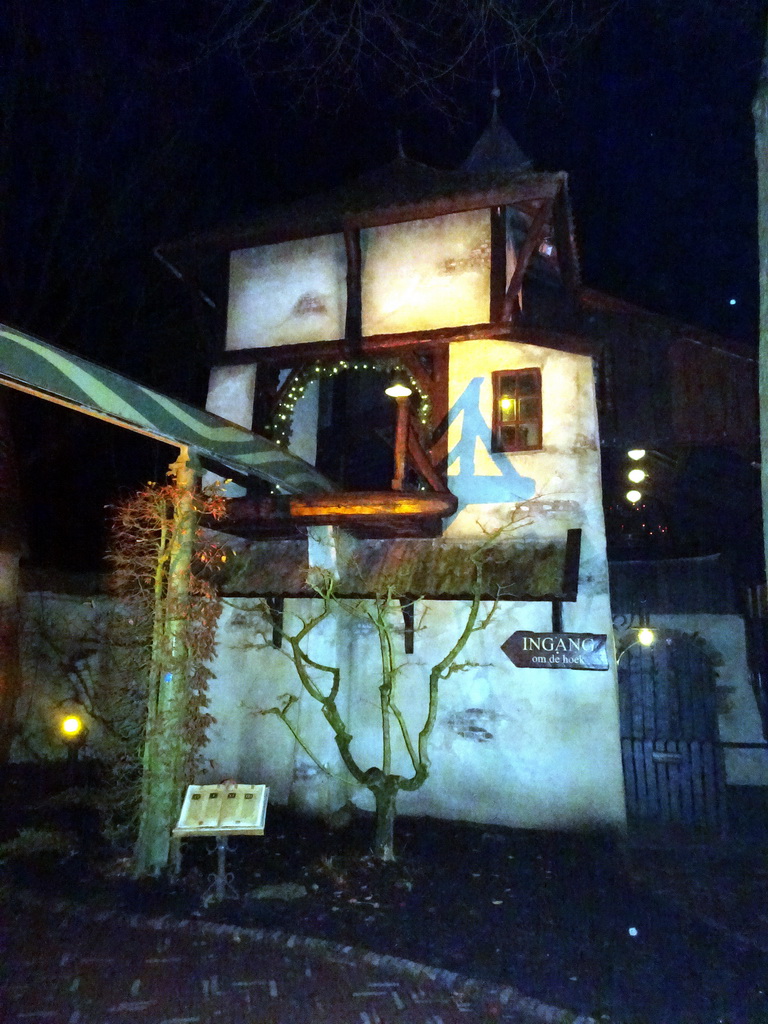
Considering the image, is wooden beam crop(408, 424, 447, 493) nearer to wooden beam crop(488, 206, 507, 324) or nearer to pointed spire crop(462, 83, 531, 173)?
wooden beam crop(488, 206, 507, 324)

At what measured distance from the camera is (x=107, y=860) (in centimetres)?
702

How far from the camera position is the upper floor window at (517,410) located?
941 centimetres

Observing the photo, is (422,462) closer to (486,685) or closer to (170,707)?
(486,685)

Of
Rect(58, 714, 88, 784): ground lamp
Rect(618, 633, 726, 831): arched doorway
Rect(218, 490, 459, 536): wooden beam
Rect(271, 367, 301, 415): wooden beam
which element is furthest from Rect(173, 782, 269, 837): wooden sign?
Rect(271, 367, 301, 415): wooden beam

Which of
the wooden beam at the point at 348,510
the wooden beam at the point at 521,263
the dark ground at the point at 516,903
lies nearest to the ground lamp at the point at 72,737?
the dark ground at the point at 516,903

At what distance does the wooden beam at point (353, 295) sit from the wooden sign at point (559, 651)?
5011 millimetres

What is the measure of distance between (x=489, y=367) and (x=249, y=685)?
5918mm

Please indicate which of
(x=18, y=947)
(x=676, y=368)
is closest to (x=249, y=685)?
(x=18, y=947)

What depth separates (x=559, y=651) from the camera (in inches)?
325

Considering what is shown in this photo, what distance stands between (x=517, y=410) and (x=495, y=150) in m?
8.09

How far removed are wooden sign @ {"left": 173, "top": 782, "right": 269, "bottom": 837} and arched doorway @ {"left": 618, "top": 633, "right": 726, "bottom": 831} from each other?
5919 millimetres

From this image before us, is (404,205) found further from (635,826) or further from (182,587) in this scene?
(635,826)

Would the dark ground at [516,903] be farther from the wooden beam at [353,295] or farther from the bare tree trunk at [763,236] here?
the wooden beam at [353,295]

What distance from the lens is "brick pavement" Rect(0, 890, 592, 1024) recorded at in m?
4.49
